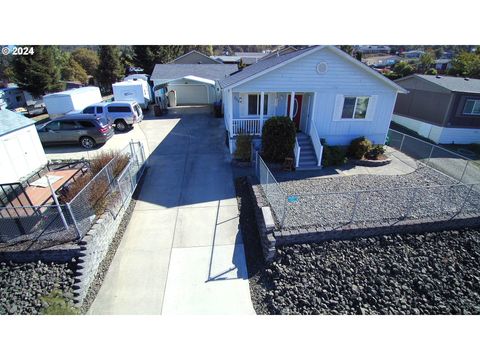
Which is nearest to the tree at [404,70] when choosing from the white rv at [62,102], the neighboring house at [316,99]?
the neighboring house at [316,99]

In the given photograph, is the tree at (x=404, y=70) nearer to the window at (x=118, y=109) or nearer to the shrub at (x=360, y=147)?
the shrub at (x=360, y=147)

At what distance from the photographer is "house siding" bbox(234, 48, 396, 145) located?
35.2 ft

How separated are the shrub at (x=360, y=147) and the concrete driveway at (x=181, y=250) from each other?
6337mm

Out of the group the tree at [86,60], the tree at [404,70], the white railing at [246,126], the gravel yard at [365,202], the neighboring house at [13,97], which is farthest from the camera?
the tree at [86,60]

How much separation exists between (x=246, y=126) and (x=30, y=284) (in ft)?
33.1

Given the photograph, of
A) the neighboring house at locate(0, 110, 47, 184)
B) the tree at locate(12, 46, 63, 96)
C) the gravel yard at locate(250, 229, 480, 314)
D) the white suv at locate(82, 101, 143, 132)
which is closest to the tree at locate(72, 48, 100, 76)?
the tree at locate(12, 46, 63, 96)

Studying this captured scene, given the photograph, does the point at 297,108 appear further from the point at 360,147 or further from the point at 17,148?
the point at 17,148

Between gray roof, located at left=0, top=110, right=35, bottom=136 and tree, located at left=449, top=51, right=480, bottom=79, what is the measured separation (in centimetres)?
3870

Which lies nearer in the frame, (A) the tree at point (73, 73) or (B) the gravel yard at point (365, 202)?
(B) the gravel yard at point (365, 202)

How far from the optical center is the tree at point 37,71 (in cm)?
2294

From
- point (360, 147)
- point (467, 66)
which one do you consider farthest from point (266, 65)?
point (467, 66)

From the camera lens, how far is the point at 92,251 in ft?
20.4

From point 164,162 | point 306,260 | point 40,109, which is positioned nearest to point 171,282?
point 306,260

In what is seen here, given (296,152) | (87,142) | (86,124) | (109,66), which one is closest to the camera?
(296,152)
